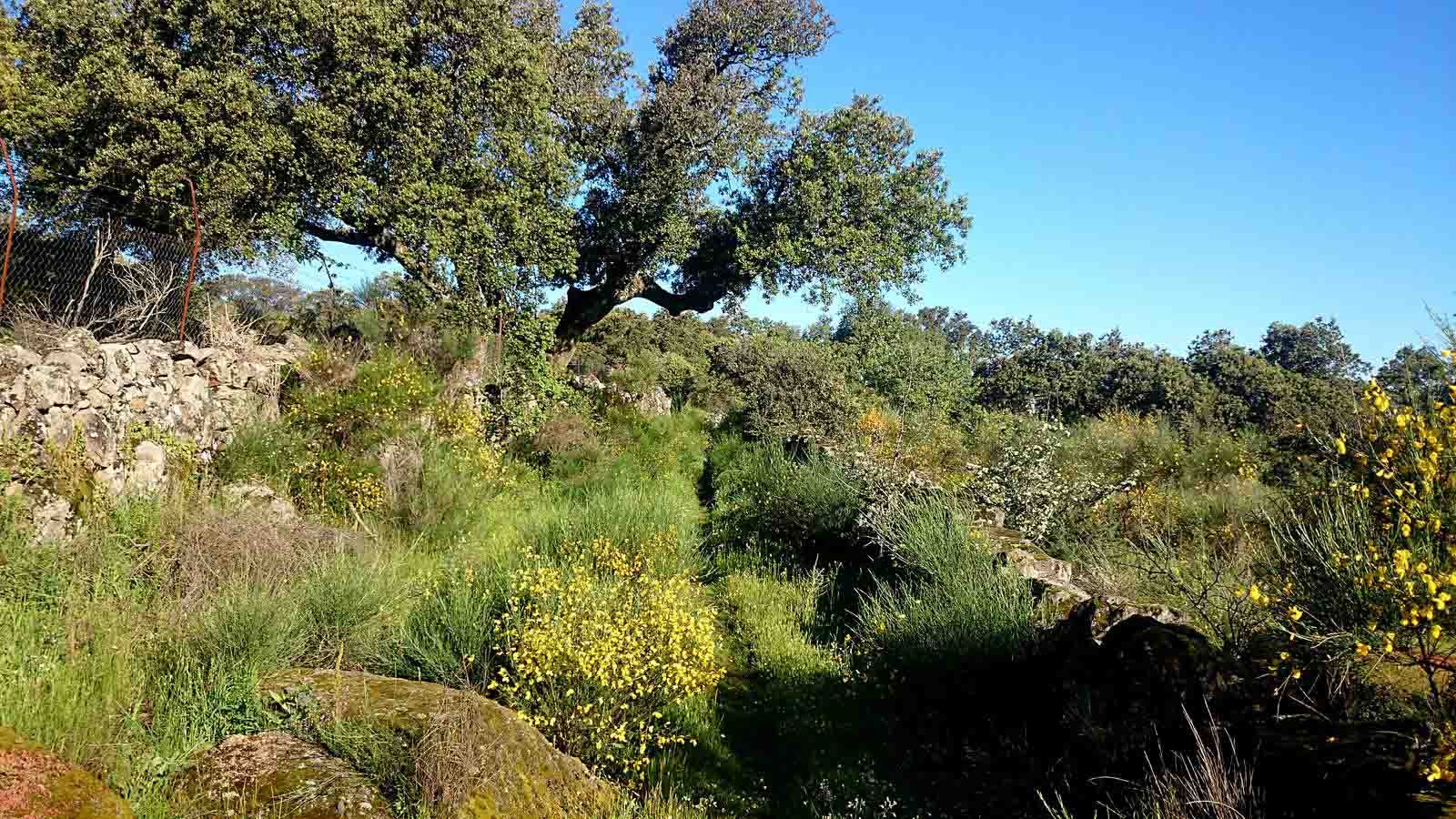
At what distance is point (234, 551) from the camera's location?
544 centimetres

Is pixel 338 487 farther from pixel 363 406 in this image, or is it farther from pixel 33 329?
pixel 33 329

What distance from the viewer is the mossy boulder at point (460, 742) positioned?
341cm

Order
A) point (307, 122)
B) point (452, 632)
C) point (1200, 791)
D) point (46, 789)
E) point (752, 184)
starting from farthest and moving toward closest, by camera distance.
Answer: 1. point (752, 184)
2. point (307, 122)
3. point (452, 632)
4. point (1200, 791)
5. point (46, 789)

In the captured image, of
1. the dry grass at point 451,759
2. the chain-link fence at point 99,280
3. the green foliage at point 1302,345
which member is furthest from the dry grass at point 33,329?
the green foliage at point 1302,345

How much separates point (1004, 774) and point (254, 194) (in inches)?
468

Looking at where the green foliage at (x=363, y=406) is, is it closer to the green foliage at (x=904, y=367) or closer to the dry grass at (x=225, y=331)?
the dry grass at (x=225, y=331)

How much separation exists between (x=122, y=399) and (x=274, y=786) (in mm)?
5030

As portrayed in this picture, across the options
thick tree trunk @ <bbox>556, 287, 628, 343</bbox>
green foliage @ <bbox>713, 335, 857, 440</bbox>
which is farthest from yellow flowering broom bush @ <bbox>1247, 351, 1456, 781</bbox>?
thick tree trunk @ <bbox>556, 287, 628, 343</bbox>

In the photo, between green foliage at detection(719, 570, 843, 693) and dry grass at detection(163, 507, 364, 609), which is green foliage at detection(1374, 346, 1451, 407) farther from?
dry grass at detection(163, 507, 364, 609)

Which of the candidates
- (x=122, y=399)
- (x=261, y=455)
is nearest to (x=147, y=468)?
(x=122, y=399)

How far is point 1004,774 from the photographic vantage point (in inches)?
172

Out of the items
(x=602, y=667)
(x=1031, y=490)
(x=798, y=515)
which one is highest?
(x=1031, y=490)

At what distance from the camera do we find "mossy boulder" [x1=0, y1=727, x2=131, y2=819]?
103 inches

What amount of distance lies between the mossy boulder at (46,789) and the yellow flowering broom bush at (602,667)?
1868mm
